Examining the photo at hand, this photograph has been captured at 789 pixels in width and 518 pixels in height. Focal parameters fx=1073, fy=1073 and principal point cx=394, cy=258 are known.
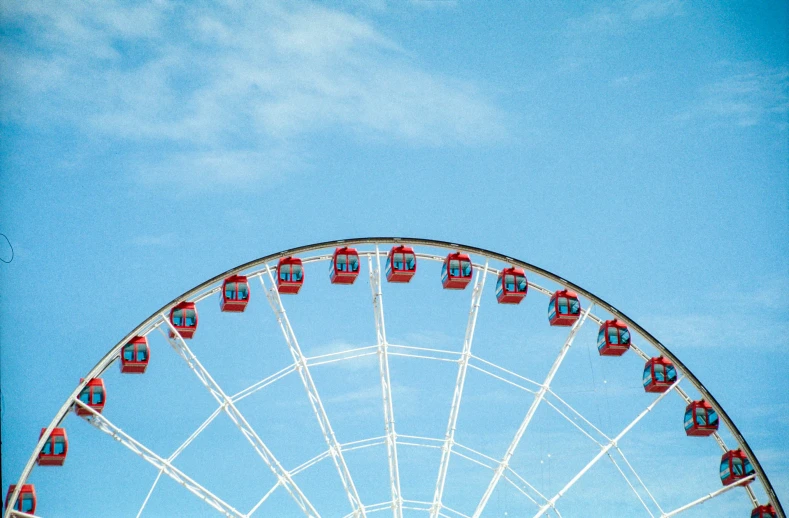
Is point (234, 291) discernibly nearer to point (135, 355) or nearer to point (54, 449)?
point (135, 355)

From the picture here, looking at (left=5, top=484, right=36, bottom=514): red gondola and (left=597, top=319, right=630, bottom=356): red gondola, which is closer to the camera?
(left=5, top=484, right=36, bottom=514): red gondola

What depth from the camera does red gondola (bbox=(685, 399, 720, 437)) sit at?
37.2 meters

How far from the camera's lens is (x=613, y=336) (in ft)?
120

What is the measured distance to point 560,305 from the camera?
119 ft

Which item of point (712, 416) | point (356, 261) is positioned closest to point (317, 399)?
point (356, 261)

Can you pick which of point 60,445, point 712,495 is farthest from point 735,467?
point 60,445

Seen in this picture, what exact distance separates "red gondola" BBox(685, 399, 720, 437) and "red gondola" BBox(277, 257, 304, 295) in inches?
562

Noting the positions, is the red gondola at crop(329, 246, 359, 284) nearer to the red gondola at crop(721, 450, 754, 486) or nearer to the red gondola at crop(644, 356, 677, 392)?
the red gondola at crop(644, 356, 677, 392)

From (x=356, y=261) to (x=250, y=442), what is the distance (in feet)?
22.4

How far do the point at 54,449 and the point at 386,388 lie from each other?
10.4 meters

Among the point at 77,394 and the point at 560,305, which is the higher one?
the point at 560,305

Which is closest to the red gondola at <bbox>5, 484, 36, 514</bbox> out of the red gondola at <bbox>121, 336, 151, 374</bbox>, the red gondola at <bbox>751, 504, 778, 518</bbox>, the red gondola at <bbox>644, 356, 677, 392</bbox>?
the red gondola at <bbox>121, 336, 151, 374</bbox>

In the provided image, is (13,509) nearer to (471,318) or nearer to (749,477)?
(471,318)

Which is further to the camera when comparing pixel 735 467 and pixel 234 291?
pixel 735 467
